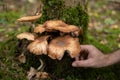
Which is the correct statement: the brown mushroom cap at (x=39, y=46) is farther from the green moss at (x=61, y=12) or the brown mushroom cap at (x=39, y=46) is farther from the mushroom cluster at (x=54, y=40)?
the green moss at (x=61, y=12)

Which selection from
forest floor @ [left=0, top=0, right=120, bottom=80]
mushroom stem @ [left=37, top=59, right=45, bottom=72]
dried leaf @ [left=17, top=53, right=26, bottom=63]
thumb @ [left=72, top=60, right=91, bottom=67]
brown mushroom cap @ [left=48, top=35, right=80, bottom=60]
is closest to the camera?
brown mushroom cap @ [left=48, top=35, right=80, bottom=60]

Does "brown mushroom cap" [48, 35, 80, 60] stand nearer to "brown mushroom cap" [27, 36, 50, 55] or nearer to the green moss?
"brown mushroom cap" [27, 36, 50, 55]

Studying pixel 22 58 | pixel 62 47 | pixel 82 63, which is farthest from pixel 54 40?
pixel 22 58

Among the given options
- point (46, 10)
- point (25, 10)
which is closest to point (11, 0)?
→ point (25, 10)

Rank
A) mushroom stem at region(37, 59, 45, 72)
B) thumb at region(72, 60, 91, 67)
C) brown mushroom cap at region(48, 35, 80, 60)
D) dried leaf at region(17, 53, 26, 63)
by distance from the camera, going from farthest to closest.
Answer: dried leaf at region(17, 53, 26, 63) → mushroom stem at region(37, 59, 45, 72) → thumb at region(72, 60, 91, 67) → brown mushroom cap at region(48, 35, 80, 60)

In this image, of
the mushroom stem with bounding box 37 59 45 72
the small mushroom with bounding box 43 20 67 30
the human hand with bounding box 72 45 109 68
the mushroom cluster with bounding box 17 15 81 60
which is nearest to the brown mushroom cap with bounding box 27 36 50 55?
the mushroom cluster with bounding box 17 15 81 60

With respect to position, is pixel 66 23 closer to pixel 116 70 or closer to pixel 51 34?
pixel 51 34
